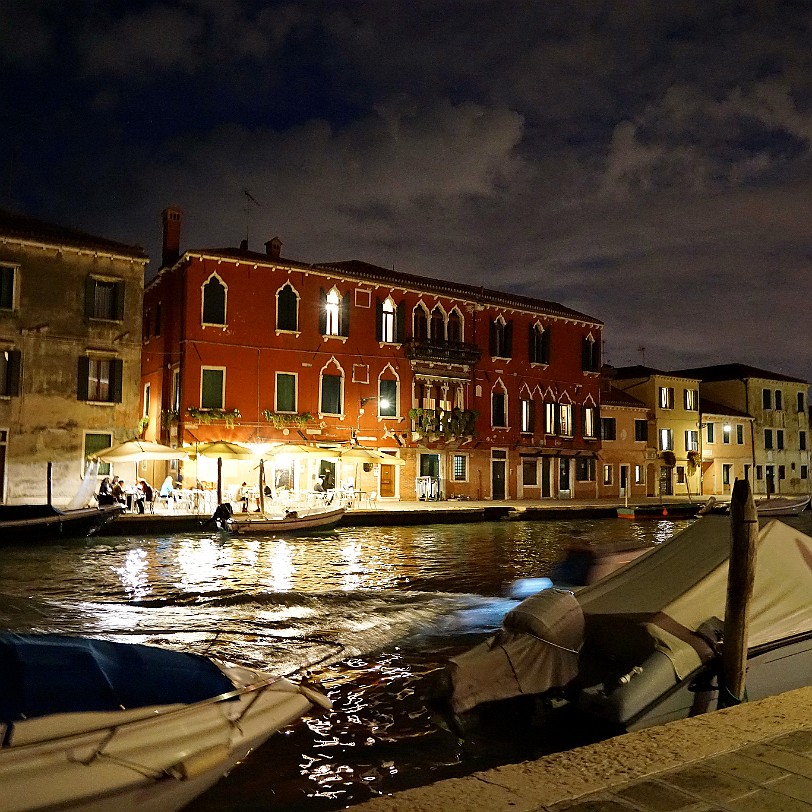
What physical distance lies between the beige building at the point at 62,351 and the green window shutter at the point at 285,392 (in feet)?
Result: 18.0

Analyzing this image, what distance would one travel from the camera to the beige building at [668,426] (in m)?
48.0

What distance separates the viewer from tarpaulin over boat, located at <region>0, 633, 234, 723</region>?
462 cm

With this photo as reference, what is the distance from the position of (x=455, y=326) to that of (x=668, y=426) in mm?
18109

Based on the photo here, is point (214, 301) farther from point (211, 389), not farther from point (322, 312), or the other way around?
point (322, 312)

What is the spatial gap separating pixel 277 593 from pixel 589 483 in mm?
31147

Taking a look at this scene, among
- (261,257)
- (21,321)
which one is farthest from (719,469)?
(21,321)

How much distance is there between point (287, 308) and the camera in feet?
107

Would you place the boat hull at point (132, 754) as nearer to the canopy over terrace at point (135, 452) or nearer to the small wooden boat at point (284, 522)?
the small wooden boat at point (284, 522)

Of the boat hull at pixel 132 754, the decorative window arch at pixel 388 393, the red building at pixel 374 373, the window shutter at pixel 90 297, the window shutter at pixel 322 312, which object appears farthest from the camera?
the decorative window arch at pixel 388 393

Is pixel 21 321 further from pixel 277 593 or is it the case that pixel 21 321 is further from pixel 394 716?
pixel 394 716

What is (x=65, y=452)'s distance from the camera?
27.6 m

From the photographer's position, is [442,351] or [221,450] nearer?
[221,450]

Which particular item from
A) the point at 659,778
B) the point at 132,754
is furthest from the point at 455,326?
the point at 132,754

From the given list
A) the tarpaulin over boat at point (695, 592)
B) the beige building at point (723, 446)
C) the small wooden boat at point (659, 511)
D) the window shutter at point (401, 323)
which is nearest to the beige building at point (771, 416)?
the beige building at point (723, 446)
